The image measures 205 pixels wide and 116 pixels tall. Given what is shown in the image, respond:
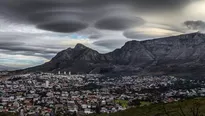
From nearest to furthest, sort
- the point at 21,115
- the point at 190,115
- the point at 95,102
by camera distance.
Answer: the point at 190,115, the point at 21,115, the point at 95,102

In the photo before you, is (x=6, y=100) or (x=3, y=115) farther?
(x=6, y=100)

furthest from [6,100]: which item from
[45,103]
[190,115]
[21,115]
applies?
[190,115]

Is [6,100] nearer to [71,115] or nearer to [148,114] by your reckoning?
[71,115]

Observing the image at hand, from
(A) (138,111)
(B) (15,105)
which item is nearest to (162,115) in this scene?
(A) (138,111)

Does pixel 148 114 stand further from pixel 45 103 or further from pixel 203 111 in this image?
pixel 45 103

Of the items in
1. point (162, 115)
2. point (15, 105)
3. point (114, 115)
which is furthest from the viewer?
point (15, 105)

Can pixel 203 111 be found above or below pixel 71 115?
above

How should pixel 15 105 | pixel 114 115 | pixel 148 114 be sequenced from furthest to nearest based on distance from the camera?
pixel 15 105
pixel 114 115
pixel 148 114

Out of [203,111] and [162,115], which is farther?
[162,115]

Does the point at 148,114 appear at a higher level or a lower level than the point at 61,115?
higher
